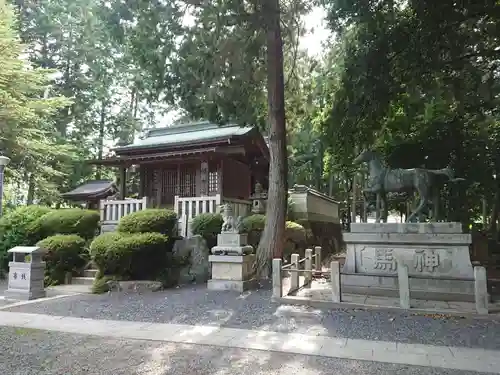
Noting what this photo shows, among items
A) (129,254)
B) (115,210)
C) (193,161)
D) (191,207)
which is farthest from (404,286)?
(115,210)

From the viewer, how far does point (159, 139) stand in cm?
1870

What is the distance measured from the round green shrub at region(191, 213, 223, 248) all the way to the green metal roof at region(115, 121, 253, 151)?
5.03 metres

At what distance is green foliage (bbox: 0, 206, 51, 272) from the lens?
1309 cm

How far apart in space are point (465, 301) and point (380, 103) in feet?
18.7

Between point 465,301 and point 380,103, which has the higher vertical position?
point 380,103

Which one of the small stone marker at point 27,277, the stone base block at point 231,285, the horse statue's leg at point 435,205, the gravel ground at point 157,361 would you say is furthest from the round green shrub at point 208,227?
the gravel ground at point 157,361

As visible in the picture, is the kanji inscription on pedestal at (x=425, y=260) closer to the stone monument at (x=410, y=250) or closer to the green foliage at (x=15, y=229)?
the stone monument at (x=410, y=250)

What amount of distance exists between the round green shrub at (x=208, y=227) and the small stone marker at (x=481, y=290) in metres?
7.48

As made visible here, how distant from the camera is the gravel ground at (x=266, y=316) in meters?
5.89

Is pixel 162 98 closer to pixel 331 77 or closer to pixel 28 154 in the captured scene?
pixel 331 77

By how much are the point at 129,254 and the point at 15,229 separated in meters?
5.87

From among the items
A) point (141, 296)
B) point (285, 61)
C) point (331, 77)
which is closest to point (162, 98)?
point (285, 61)

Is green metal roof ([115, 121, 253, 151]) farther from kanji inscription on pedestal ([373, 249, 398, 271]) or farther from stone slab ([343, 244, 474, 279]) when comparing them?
kanji inscription on pedestal ([373, 249, 398, 271])

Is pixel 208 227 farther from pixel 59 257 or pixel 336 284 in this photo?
pixel 336 284
